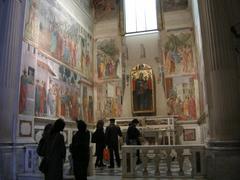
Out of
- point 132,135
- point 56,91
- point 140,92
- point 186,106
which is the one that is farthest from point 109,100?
point 132,135

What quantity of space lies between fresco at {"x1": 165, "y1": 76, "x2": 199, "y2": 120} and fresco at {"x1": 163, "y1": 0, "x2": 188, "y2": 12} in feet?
14.9

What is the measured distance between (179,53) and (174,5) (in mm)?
3239

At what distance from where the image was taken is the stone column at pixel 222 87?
6209 mm

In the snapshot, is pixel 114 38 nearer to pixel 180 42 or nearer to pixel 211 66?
pixel 180 42

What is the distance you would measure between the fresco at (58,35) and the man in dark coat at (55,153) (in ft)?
20.8

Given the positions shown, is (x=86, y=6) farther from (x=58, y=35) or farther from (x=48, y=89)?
(x=48, y=89)

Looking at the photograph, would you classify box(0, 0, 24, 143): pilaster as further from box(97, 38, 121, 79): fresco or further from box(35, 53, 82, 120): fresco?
box(97, 38, 121, 79): fresco

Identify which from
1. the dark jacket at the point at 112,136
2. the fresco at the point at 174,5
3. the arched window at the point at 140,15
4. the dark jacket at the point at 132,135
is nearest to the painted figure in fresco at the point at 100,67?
the arched window at the point at 140,15

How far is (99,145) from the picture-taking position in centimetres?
955

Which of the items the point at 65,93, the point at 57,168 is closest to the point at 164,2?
the point at 65,93

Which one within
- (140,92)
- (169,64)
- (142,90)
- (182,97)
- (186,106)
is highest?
(169,64)

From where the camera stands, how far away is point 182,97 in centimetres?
1587

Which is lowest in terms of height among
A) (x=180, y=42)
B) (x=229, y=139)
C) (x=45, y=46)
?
(x=229, y=139)

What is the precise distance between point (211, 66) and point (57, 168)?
4.41 metres
